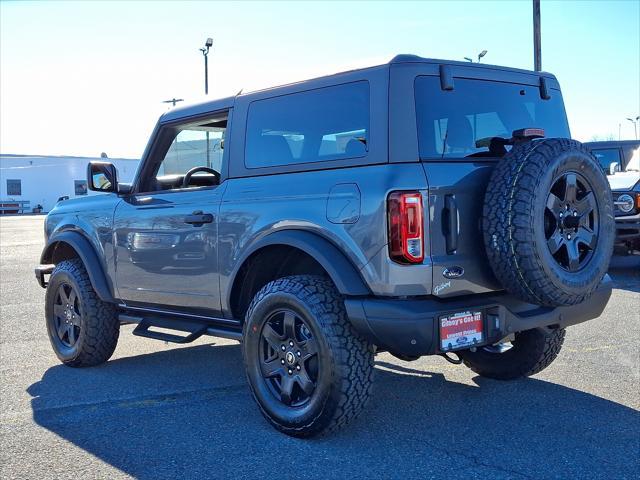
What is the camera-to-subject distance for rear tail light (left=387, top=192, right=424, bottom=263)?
11.4ft

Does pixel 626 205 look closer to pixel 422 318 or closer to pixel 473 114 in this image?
pixel 473 114

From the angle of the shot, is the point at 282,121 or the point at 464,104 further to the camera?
the point at 282,121

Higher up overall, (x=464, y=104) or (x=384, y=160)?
(x=464, y=104)

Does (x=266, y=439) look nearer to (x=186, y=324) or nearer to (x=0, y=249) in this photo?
(x=186, y=324)

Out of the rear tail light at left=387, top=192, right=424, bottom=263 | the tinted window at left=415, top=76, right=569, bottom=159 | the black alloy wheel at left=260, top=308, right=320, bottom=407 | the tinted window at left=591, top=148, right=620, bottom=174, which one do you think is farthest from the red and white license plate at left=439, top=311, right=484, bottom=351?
the tinted window at left=591, top=148, right=620, bottom=174

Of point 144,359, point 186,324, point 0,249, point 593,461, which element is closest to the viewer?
point 593,461

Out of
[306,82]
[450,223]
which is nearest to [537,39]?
[306,82]

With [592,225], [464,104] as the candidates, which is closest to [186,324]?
[464,104]

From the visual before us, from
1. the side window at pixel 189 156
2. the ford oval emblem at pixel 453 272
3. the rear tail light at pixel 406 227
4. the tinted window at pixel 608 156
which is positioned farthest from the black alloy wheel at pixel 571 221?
the tinted window at pixel 608 156

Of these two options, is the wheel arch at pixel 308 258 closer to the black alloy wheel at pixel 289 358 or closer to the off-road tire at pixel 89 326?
the black alloy wheel at pixel 289 358

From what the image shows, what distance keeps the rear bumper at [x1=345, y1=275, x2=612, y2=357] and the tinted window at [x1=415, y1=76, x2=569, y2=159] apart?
77 centimetres

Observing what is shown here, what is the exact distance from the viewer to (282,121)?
14.3ft

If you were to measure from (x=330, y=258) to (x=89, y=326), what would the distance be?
2.64 metres

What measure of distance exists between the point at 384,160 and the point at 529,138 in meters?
0.89
